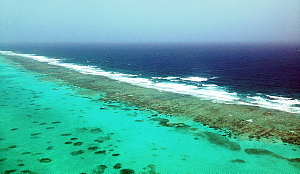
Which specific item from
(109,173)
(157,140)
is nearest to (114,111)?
(157,140)

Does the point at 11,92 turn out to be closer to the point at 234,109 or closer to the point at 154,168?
the point at 154,168

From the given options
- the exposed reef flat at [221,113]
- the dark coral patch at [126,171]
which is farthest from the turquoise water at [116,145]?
the exposed reef flat at [221,113]

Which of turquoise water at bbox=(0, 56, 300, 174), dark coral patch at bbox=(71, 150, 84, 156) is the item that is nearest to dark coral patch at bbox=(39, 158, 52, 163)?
turquoise water at bbox=(0, 56, 300, 174)

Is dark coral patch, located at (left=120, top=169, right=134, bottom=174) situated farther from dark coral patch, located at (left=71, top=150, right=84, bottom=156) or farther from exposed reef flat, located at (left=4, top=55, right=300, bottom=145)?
exposed reef flat, located at (left=4, top=55, right=300, bottom=145)

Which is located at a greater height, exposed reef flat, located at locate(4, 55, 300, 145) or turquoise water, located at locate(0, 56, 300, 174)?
exposed reef flat, located at locate(4, 55, 300, 145)

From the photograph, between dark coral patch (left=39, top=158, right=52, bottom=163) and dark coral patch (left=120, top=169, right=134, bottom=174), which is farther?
dark coral patch (left=39, top=158, right=52, bottom=163)
